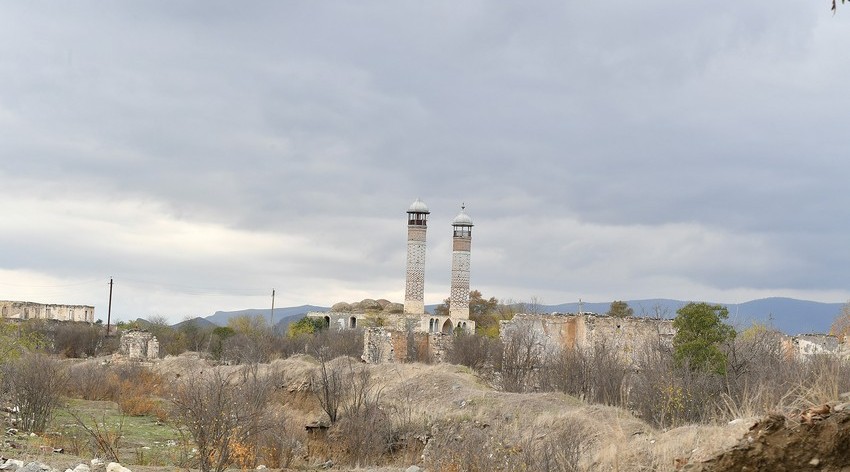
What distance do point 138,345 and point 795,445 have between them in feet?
135

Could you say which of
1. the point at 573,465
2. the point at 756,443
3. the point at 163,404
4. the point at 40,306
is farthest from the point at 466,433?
the point at 40,306

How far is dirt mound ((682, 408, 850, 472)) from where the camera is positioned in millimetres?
6402

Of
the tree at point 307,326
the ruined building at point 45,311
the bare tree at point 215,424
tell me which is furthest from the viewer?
the ruined building at point 45,311

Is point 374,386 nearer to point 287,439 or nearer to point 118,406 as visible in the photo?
point 118,406

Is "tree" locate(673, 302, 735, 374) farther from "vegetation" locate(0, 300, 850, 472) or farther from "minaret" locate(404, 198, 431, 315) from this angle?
Answer: "minaret" locate(404, 198, 431, 315)

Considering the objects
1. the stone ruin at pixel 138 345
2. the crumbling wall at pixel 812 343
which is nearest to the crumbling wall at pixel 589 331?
the crumbling wall at pixel 812 343

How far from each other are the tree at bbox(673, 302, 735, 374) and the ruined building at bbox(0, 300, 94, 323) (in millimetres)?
56218

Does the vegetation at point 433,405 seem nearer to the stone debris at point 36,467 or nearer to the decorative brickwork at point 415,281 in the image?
the stone debris at point 36,467

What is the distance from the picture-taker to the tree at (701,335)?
21344 mm

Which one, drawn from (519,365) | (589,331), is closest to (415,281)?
(589,331)

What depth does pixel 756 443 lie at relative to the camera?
6730mm

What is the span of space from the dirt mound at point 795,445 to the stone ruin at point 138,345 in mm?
39539

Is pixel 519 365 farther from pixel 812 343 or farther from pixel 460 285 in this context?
pixel 460 285

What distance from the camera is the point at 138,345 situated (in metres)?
43.7
